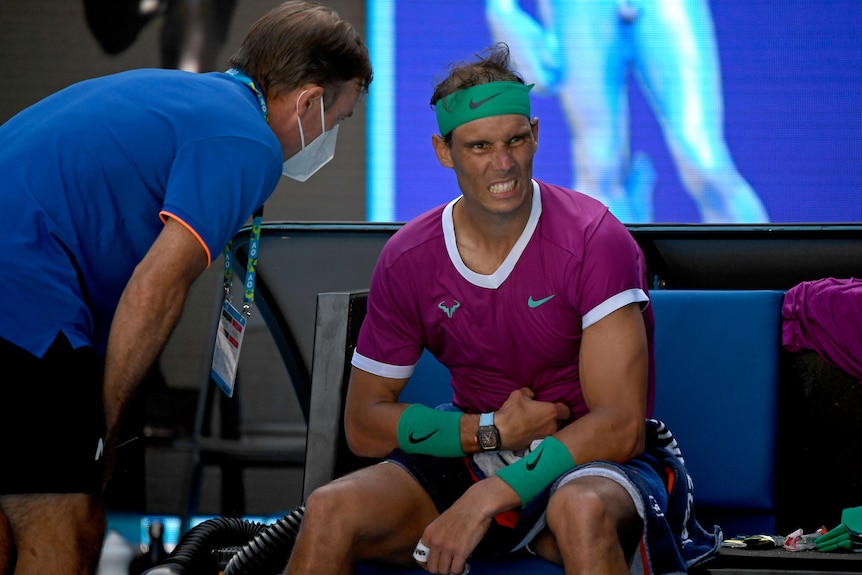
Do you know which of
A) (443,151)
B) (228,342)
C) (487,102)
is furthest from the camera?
(443,151)

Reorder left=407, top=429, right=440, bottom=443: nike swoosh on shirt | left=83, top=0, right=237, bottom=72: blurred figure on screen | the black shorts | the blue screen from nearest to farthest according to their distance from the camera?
the black shorts, left=407, top=429, right=440, bottom=443: nike swoosh on shirt, the blue screen, left=83, top=0, right=237, bottom=72: blurred figure on screen

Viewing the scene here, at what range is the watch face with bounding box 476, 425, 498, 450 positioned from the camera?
1.87 metres

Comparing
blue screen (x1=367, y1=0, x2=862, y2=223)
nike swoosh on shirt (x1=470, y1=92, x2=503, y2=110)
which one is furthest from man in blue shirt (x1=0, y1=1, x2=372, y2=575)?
blue screen (x1=367, y1=0, x2=862, y2=223)

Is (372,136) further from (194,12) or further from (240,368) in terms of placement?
(240,368)

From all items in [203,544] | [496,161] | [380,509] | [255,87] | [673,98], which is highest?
[673,98]

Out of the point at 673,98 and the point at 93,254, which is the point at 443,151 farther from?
the point at 673,98

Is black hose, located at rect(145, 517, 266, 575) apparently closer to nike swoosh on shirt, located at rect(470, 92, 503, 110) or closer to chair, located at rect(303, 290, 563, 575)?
chair, located at rect(303, 290, 563, 575)

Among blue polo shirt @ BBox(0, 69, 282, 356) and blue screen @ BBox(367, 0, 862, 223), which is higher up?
blue screen @ BBox(367, 0, 862, 223)

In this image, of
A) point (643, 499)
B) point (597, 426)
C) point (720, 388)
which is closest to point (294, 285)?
point (720, 388)

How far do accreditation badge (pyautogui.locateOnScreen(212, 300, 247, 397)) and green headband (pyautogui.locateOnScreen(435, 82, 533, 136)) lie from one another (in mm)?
594

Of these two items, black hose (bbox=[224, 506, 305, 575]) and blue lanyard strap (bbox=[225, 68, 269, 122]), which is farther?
black hose (bbox=[224, 506, 305, 575])

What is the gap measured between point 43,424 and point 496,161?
98 centimetres

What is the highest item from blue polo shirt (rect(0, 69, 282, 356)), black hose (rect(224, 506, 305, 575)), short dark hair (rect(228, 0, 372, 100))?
short dark hair (rect(228, 0, 372, 100))

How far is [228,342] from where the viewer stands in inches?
74.4
